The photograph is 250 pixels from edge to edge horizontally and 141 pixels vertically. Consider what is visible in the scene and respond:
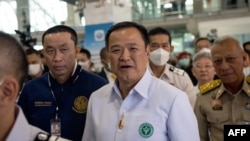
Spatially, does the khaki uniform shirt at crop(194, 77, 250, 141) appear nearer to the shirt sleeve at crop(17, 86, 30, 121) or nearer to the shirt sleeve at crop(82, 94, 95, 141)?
the shirt sleeve at crop(82, 94, 95, 141)

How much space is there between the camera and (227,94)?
2.25 m

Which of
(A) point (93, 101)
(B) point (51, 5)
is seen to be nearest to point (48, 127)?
(A) point (93, 101)

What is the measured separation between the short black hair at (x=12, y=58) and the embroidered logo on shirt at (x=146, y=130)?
2.26 feet

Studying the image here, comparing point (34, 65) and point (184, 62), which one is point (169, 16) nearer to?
point (184, 62)

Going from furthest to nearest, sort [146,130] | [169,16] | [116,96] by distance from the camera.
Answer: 1. [169,16]
2. [116,96]
3. [146,130]

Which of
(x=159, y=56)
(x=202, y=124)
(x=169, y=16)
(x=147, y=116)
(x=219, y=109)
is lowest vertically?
(x=202, y=124)

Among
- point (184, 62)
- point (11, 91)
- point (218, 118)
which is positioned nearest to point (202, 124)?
→ point (218, 118)

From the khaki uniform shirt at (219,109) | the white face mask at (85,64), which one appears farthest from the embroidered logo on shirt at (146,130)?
the white face mask at (85,64)

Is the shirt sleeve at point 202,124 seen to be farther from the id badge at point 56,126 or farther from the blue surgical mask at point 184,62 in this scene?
the blue surgical mask at point 184,62

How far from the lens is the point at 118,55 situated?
1.70m

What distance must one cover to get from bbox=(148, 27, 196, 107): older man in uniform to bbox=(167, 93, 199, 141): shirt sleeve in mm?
1350

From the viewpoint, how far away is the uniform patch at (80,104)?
2139 millimetres

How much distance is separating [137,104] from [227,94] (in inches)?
31.8

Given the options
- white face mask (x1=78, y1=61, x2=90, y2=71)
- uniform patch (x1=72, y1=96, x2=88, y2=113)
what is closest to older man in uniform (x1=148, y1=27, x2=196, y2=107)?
uniform patch (x1=72, y1=96, x2=88, y2=113)
